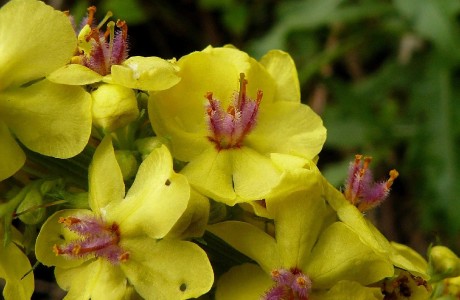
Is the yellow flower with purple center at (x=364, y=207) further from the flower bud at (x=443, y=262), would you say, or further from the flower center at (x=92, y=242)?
the flower center at (x=92, y=242)

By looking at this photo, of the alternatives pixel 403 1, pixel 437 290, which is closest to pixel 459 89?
pixel 403 1

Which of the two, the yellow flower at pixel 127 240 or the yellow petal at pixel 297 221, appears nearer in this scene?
the yellow flower at pixel 127 240

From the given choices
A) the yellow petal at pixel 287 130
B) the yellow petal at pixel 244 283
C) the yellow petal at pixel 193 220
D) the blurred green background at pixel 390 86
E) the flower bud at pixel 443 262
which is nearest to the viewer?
the yellow petal at pixel 193 220

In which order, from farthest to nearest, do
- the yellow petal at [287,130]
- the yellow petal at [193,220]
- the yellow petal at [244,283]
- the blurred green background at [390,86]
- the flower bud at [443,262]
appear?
1. the blurred green background at [390,86]
2. the flower bud at [443,262]
3. the yellow petal at [287,130]
4. the yellow petal at [244,283]
5. the yellow petal at [193,220]

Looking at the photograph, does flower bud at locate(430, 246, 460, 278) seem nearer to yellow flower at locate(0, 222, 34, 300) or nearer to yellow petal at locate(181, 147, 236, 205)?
yellow petal at locate(181, 147, 236, 205)

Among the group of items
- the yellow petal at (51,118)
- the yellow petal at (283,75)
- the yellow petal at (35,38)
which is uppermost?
the yellow petal at (35,38)

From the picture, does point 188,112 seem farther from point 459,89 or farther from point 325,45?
point 325,45

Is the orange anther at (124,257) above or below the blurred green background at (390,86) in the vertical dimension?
above

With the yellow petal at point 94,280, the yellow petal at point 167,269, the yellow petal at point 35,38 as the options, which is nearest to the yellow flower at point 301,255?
the yellow petal at point 167,269
